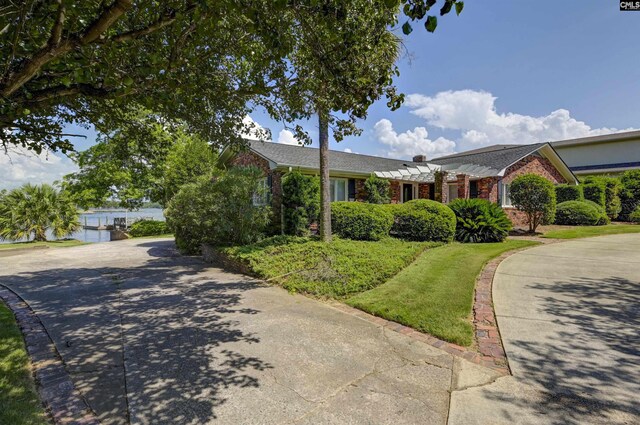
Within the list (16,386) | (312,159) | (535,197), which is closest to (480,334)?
(16,386)

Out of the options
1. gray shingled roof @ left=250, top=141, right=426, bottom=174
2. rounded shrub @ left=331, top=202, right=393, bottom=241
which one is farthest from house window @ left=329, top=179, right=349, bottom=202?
rounded shrub @ left=331, top=202, right=393, bottom=241

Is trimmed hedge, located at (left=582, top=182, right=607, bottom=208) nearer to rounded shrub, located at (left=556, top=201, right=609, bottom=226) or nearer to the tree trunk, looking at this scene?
rounded shrub, located at (left=556, top=201, right=609, bottom=226)

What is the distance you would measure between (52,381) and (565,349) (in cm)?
588

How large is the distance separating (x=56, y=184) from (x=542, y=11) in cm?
2555

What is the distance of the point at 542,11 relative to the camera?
7914 mm

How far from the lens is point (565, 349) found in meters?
3.91

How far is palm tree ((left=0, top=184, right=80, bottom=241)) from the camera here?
55.7ft

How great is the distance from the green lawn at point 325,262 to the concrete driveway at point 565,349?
2.55m

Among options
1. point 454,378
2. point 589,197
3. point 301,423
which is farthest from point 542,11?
point 589,197

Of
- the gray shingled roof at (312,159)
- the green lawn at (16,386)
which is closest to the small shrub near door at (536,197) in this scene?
the gray shingled roof at (312,159)

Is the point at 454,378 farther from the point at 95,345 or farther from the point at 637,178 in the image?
the point at 637,178

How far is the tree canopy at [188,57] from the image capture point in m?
2.75

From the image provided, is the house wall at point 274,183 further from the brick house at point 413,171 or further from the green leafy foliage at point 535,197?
the green leafy foliage at point 535,197

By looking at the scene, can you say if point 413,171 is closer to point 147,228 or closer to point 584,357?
point 584,357
